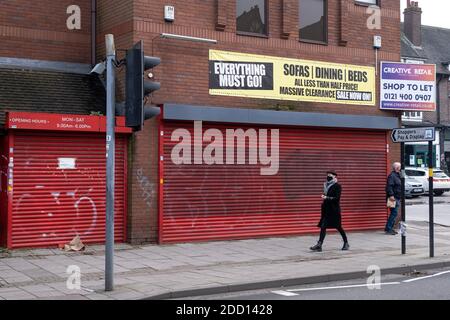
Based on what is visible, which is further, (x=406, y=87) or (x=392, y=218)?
(x=406, y=87)

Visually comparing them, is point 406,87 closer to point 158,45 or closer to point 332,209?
point 332,209

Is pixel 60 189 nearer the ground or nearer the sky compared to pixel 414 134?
nearer the ground

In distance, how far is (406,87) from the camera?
54.3ft

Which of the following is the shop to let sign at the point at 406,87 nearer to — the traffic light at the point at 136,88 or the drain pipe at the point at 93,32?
the drain pipe at the point at 93,32

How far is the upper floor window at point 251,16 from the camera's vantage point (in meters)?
14.6

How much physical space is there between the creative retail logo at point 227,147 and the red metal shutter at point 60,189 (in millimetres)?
1358

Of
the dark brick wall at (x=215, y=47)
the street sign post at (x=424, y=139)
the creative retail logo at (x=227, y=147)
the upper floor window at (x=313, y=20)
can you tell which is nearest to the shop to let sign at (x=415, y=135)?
the street sign post at (x=424, y=139)

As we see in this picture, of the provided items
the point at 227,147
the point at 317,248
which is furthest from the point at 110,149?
the point at 317,248

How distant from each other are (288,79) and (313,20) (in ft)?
6.61

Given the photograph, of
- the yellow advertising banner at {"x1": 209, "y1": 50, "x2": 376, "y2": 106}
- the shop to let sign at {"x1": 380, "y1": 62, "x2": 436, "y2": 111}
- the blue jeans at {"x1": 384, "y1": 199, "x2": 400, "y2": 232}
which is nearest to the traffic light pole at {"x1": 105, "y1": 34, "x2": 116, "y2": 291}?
the yellow advertising banner at {"x1": 209, "y1": 50, "x2": 376, "y2": 106}

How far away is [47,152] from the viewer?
483 inches

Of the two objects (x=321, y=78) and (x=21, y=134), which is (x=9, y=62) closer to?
(x=21, y=134)

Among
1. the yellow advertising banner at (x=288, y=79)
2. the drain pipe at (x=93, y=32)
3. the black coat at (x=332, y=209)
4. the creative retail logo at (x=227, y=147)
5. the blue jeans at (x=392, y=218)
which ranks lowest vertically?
the blue jeans at (x=392, y=218)
